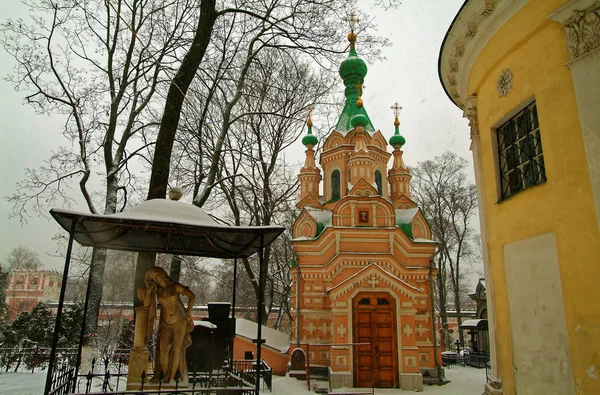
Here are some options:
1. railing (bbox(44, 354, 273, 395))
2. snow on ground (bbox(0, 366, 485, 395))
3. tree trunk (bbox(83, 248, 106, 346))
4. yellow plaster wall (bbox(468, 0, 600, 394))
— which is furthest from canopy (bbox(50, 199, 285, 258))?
snow on ground (bbox(0, 366, 485, 395))

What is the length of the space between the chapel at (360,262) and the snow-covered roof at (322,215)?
0.05 m

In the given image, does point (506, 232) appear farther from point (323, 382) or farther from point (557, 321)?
point (323, 382)

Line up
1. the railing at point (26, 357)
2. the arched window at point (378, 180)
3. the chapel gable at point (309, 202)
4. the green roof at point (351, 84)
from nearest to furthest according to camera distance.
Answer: the railing at point (26, 357), the chapel gable at point (309, 202), the arched window at point (378, 180), the green roof at point (351, 84)

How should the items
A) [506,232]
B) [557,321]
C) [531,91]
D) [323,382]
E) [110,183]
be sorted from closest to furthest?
1. [557,321]
2. [531,91]
3. [506,232]
4. [110,183]
5. [323,382]

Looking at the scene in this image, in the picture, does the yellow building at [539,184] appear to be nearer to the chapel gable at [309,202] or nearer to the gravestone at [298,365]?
the gravestone at [298,365]

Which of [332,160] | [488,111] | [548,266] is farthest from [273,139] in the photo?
[548,266]

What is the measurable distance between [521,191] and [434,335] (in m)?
13.3

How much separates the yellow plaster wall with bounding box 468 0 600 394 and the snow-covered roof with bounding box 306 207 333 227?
12.9 m

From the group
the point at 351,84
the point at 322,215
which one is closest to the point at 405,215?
the point at 322,215

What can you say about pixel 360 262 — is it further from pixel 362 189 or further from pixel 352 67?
pixel 352 67

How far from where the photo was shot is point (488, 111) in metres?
7.12

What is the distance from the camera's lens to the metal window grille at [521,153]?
235 inches

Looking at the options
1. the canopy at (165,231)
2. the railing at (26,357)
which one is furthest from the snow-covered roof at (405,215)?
the railing at (26,357)

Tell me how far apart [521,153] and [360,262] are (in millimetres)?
12053
